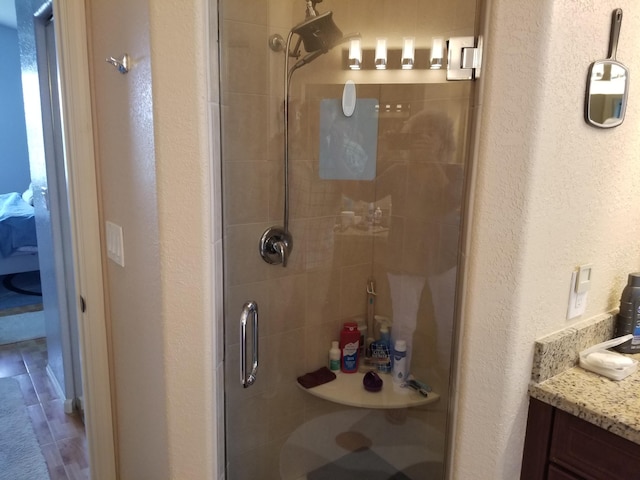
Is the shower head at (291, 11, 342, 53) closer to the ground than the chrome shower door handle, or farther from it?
farther from it

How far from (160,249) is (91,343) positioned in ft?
2.39

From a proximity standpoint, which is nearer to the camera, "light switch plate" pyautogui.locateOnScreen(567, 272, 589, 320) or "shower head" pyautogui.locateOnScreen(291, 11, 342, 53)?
"light switch plate" pyautogui.locateOnScreen(567, 272, 589, 320)

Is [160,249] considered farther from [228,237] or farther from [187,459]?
[187,459]

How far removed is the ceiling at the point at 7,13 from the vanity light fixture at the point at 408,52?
4370mm

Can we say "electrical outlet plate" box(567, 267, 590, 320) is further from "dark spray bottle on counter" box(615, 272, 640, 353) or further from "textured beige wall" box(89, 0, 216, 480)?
"textured beige wall" box(89, 0, 216, 480)

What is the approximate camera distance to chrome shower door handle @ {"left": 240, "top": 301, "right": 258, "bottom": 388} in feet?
4.57

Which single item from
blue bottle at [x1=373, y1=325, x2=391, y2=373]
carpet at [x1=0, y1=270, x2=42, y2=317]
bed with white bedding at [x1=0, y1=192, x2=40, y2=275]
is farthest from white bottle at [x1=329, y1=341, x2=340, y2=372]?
bed with white bedding at [x1=0, y1=192, x2=40, y2=275]

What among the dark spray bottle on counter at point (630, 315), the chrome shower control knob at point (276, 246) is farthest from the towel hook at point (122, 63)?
the dark spray bottle on counter at point (630, 315)

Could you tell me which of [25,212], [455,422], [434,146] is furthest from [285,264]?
[25,212]

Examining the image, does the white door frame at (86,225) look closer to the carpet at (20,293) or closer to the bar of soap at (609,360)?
the bar of soap at (609,360)

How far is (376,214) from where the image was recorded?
166 centimetres

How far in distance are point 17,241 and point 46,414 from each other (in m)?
2.32

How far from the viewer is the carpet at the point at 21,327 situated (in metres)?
3.49

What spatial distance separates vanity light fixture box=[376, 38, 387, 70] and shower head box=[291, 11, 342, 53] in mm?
132
